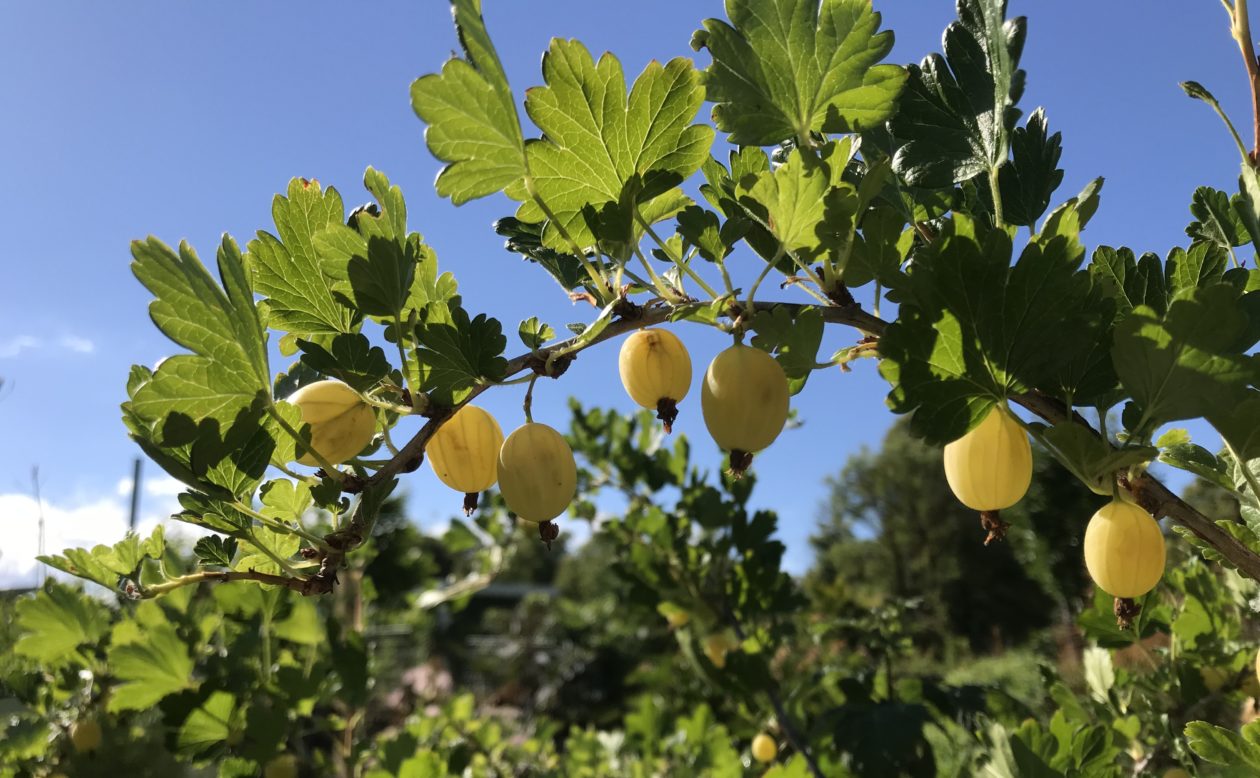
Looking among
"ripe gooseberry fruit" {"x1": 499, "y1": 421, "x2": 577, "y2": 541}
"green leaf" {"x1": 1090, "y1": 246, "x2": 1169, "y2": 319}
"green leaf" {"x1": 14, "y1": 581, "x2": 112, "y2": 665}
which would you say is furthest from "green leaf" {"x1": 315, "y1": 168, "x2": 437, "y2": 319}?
"green leaf" {"x1": 14, "y1": 581, "x2": 112, "y2": 665}

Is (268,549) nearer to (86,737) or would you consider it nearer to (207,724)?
(207,724)

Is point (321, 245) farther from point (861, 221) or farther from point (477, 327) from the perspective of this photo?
point (861, 221)

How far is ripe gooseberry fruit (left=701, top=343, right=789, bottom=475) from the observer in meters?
0.43

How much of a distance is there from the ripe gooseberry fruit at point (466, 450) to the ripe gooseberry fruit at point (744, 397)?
0.51ft

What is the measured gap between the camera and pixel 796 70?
461 mm

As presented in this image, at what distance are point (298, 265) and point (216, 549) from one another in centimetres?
18

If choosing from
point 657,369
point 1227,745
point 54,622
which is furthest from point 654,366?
point 54,622

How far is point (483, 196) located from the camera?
1.54ft

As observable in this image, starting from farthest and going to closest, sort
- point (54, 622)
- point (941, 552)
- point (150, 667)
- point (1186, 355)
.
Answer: point (941, 552), point (54, 622), point (150, 667), point (1186, 355)

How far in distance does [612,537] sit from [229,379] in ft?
4.43

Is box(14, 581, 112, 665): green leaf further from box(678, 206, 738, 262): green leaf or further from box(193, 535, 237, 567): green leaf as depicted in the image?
box(678, 206, 738, 262): green leaf

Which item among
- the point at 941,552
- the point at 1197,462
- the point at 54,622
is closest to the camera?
the point at 1197,462

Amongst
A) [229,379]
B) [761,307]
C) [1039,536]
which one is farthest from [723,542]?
[1039,536]

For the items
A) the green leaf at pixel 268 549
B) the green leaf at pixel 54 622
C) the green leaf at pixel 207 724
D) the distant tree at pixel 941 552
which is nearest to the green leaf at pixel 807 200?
the green leaf at pixel 268 549
